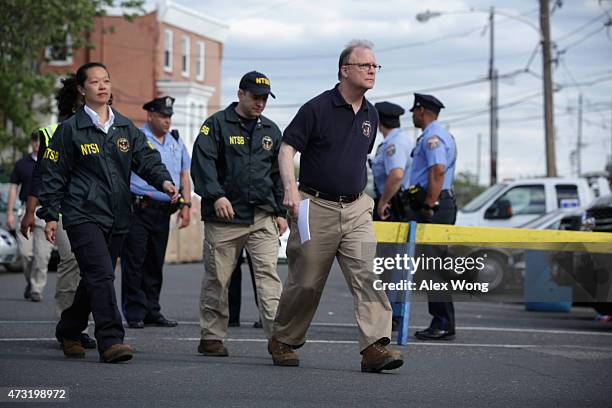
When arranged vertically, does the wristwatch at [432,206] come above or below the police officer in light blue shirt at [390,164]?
below

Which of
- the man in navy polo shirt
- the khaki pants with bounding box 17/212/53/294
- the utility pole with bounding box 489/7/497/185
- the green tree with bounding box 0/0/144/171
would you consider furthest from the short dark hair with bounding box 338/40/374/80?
the utility pole with bounding box 489/7/497/185

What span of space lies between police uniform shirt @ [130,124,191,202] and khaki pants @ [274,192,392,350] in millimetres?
3410

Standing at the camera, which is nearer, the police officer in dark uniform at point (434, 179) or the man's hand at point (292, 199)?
the man's hand at point (292, 199)

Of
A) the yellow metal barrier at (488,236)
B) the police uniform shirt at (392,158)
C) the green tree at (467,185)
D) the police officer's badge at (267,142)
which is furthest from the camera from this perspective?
the green tree at (467,185)

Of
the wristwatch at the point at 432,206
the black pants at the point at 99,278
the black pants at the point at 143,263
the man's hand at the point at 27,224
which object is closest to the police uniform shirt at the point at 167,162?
the black pants at the point at 143,263

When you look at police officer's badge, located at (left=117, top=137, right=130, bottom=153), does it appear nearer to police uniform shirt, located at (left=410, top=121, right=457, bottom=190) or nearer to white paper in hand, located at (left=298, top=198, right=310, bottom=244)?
white paper in hand, located at (left=298, top=198, right=310, bottom=244)

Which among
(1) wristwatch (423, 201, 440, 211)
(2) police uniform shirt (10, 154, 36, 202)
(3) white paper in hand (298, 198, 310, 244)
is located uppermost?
(2) police uniform shirt (10, 154, 36, 202)

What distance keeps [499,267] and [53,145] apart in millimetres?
3912

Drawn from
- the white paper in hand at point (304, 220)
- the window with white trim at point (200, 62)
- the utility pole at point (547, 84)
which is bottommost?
the white paper in hand at point (304, 220)

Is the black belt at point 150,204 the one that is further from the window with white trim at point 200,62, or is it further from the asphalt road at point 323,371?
the window with white trim at point 200,62

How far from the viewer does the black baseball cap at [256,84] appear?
920 cm

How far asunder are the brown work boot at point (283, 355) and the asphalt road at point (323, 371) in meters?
0.08

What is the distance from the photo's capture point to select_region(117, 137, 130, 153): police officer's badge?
861 centimetres

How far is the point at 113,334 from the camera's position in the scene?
327 inches
